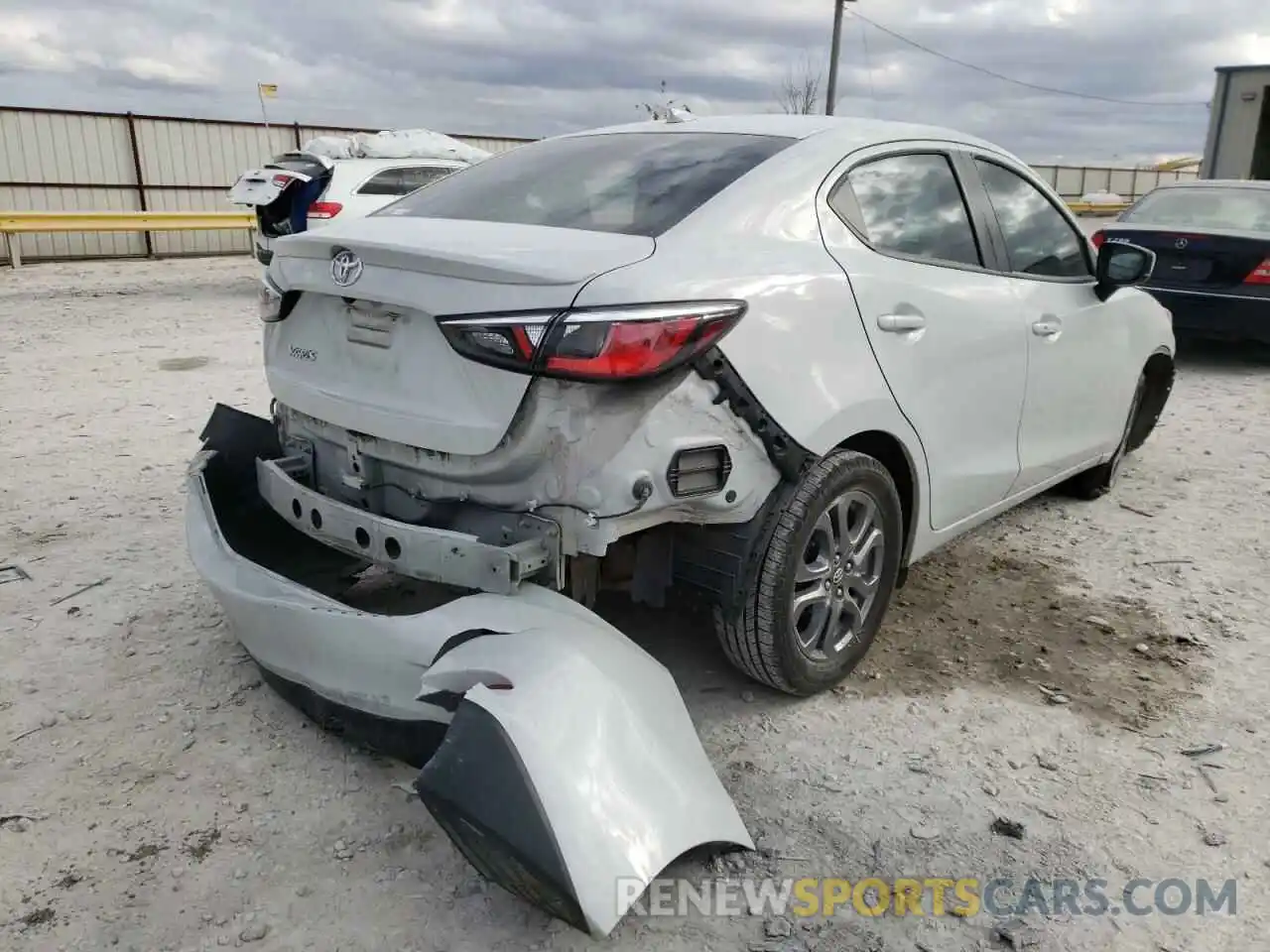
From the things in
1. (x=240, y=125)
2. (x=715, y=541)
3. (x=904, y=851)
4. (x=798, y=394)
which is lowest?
(x=904, y=851)

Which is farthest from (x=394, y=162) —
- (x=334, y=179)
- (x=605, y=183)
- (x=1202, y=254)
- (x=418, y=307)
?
(x=418, y=307)

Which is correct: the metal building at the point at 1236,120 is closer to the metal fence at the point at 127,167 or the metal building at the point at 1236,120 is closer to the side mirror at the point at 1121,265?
the metal fence at the point at 127,167

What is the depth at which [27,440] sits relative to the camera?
579 cm

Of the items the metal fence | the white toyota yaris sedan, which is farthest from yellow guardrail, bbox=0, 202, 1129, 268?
the white toyota yaris sedan

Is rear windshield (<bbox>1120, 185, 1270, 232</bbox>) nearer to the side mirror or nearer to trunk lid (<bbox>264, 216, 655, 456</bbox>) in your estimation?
the side mirror

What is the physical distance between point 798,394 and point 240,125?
61.3ft

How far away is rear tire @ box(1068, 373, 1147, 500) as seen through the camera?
502cm

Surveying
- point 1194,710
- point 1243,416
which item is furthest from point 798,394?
point 1243,416

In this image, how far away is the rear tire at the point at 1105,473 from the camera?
502cm

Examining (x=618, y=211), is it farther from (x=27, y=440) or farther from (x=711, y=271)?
(x=27, y=440)

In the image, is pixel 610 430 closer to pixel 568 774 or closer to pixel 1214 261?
pixel 568 774

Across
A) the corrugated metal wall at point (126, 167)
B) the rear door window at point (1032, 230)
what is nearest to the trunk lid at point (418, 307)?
the rear door window at point (1032, 230)

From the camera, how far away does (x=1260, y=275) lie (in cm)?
786

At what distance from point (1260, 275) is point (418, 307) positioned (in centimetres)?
764
